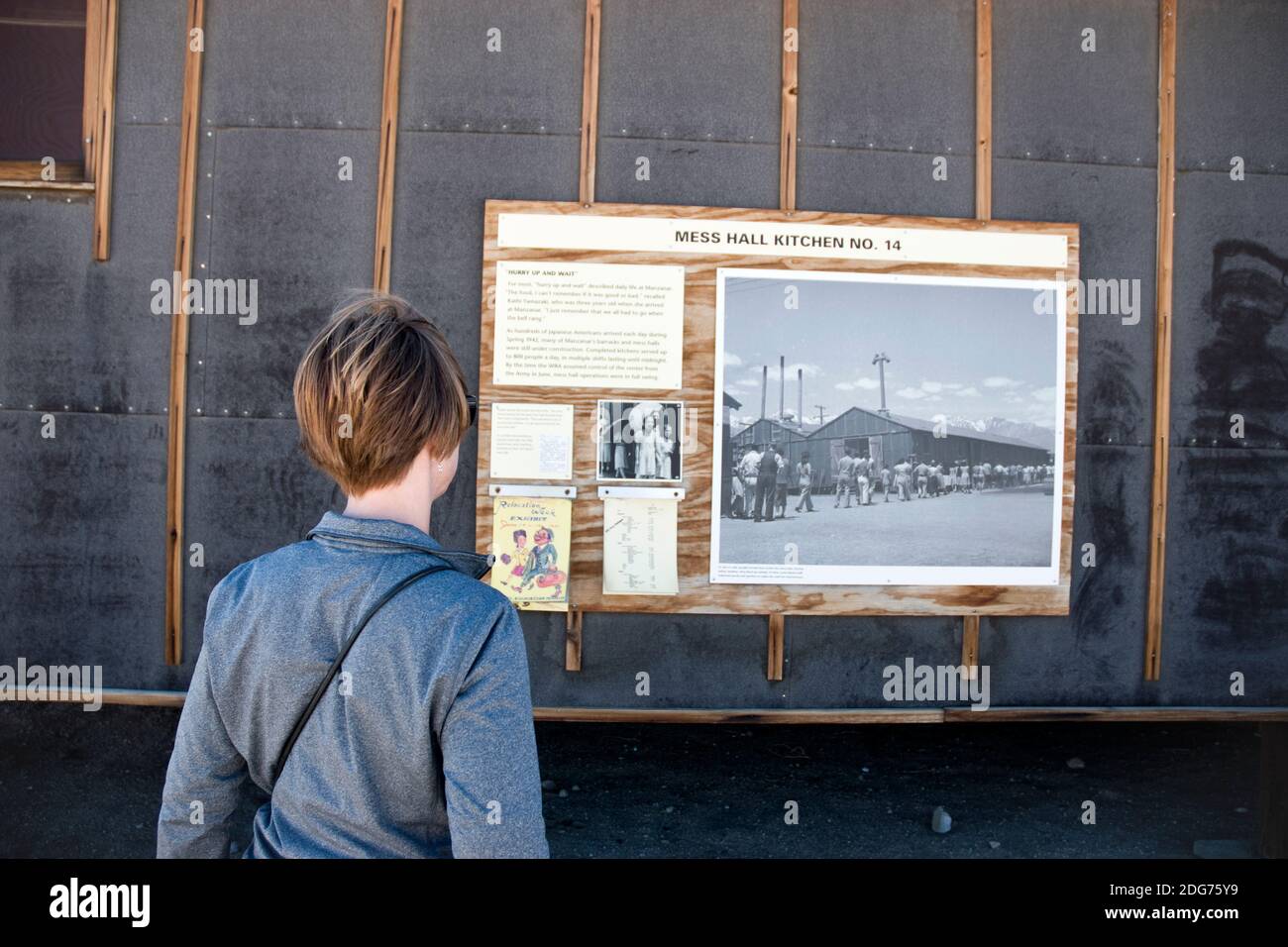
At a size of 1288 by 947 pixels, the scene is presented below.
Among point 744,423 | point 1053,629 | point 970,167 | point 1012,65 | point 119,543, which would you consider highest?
point 1012,65

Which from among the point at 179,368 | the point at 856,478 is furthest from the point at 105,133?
the point at 856,478

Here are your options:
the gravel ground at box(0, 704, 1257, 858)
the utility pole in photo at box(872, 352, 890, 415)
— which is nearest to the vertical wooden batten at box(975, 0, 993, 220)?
the utility pole in photo at box(872, 352, 890, 415)

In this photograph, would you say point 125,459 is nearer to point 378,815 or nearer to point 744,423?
point 744,423

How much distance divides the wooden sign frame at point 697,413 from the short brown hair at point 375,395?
266 centimetres

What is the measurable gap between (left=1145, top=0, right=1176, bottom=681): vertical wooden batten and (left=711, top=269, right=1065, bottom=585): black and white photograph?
0.50 meters

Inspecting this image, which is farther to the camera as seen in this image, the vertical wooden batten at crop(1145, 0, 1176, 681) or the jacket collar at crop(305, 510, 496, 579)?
the vertical wooden batten at crop(1145, 0, 1176, 681)

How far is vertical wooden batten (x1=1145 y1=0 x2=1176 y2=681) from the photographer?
15.0ft

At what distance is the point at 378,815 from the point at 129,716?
4642 millimetres

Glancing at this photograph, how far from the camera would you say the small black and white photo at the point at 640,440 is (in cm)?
436

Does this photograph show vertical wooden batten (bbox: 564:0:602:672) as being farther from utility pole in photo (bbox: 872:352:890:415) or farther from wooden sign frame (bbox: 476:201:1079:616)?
utility pole in photo (bbox: 872:352:890:415)

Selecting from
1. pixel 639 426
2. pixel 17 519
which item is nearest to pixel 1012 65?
pixel 639 426

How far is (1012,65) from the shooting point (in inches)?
179

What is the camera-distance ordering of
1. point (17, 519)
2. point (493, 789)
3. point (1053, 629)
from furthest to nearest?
1. point (1053, 629)
2. point (17, 519)
3. point (493, 789)

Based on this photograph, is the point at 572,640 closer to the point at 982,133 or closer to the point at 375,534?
the point at 375,534
